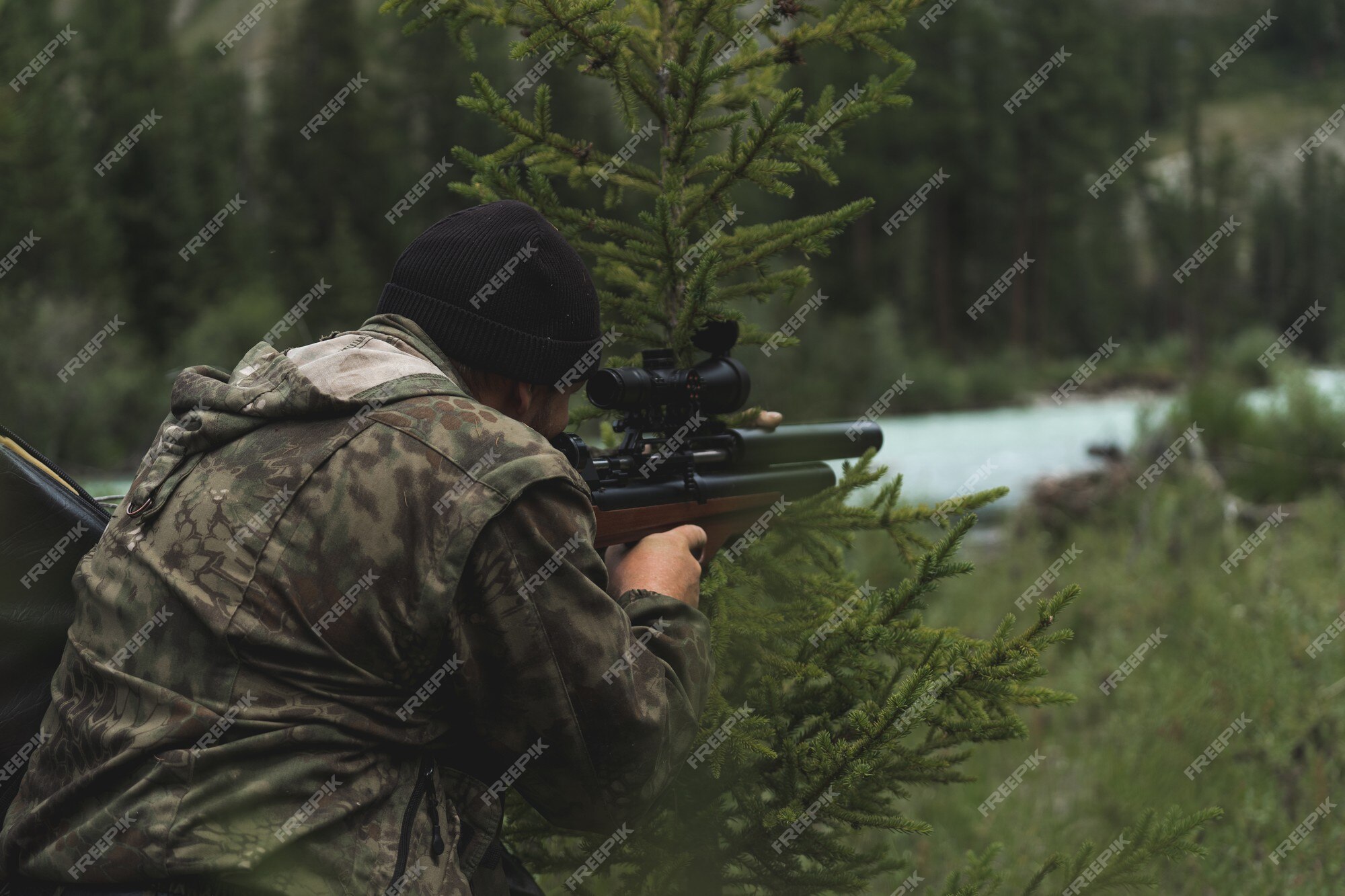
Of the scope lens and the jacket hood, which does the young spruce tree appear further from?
the jacket hood

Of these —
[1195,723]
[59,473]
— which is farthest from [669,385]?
[1195,723]

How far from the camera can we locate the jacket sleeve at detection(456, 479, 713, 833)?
190 centimetres

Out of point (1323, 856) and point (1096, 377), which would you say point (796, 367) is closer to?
point (1096, 377)

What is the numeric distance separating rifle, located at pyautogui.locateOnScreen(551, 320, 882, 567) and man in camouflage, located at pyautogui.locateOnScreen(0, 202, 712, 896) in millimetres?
484

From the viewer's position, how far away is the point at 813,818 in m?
2.76

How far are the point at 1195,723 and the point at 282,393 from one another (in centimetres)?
574

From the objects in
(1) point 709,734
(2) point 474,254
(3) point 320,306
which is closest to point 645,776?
(1) point 709,734

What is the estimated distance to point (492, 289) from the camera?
2.17 meters

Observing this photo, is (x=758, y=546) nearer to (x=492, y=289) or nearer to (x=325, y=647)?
(x=492, y=289)

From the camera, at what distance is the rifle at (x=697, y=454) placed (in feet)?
8.30

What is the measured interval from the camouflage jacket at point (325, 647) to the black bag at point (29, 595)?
215 mm

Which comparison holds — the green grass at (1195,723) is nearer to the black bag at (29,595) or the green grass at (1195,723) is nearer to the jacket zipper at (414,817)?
the jacket zipper at (414,817)

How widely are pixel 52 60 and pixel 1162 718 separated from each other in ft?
108

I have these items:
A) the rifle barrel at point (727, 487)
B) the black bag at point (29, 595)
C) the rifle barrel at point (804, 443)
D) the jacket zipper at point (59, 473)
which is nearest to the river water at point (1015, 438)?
the rifle barrel at point (804, 443)
